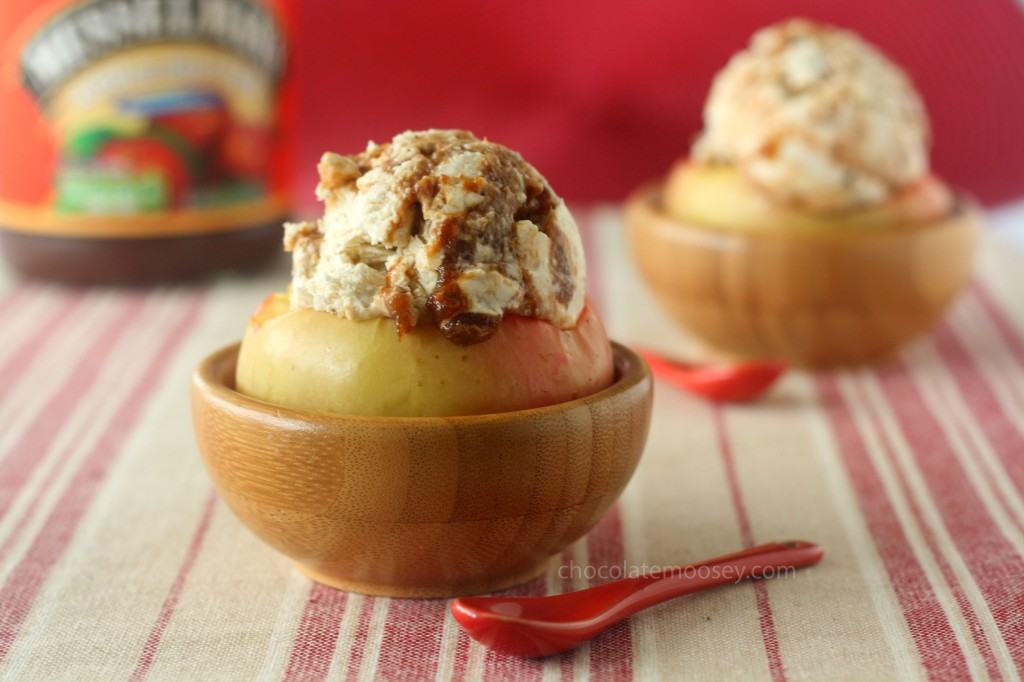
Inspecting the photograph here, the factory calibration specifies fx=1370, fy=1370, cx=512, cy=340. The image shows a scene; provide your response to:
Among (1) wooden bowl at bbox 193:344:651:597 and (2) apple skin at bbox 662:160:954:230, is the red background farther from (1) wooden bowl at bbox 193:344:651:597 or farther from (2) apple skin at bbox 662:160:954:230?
(1) wooden bowl at bbox 193:344:651:597

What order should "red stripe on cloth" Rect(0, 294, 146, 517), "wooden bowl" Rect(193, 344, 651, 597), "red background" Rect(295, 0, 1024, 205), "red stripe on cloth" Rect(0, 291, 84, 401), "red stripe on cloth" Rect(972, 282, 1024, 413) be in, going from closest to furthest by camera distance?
"wooden bowl" Rect(193, 344, 651, 597) < "red stripe on cloth" Rect(0, 294, 146, 517) < "red stripe on cloth" Rect(0, 291, 84, 401) < "red stripe on cloth" Rect(972, 282, 1024, 413) < "red background" Rect(295, 0, 1024, 205)

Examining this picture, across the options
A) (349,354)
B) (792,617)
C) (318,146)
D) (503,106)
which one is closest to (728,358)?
(792,617)

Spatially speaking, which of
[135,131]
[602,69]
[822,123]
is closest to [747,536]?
[822,123]

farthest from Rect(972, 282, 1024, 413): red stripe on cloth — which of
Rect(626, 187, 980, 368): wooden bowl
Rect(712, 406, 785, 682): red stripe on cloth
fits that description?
Rect(712, 406, 785, 682): red stripe on cloth

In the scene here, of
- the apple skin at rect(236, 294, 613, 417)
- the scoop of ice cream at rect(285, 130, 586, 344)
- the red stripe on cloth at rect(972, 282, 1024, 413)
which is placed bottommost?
the red stripe on cloth at rect(972, 282, 1024, 413)

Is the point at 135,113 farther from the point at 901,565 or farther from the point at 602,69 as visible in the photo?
the point at 901,565

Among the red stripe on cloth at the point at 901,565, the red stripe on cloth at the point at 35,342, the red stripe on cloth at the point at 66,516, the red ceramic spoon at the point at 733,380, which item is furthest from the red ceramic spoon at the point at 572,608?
the red stripe on cloth at the point at 35,342

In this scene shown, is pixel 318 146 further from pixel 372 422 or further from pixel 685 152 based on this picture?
pixel 372 422

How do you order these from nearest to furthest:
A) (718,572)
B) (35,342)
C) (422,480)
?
(422,480), (718,572), (35,342)
